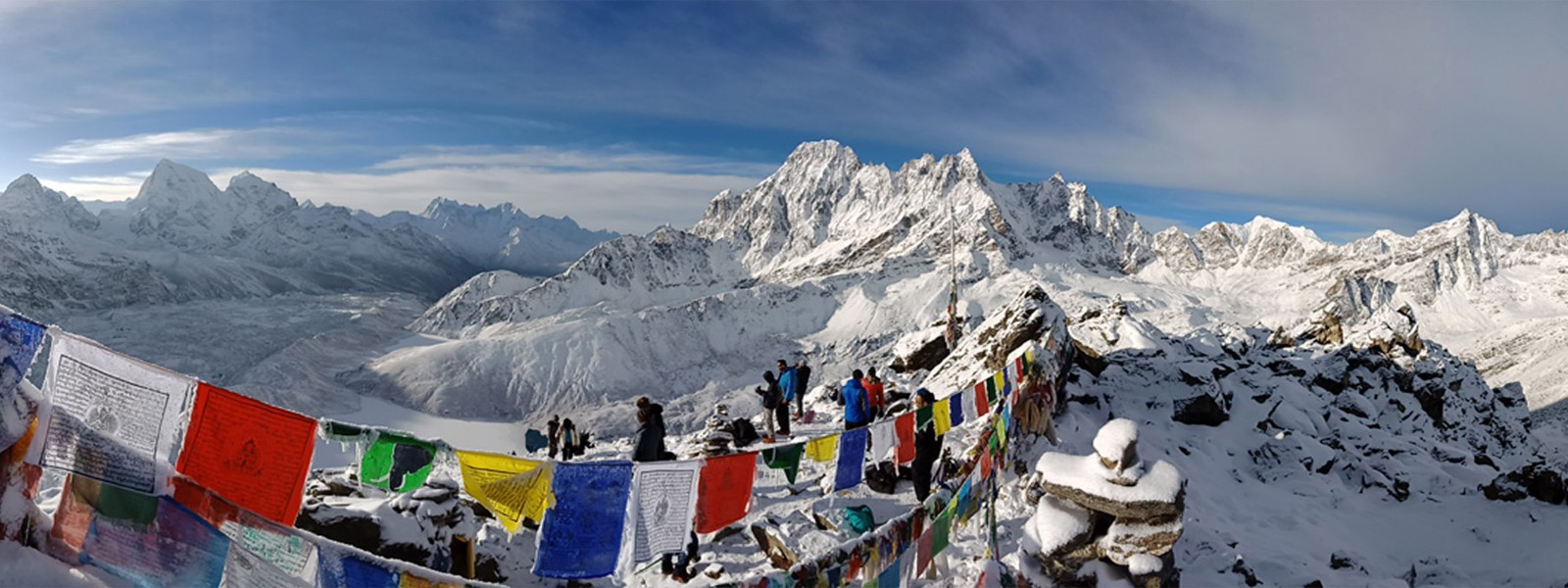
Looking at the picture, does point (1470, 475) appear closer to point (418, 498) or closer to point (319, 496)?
point (418, 498)

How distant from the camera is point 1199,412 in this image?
735 inches

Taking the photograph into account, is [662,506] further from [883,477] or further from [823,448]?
[883,477]

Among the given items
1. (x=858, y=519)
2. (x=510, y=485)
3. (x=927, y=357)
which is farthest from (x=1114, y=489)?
(x=927, y=357)

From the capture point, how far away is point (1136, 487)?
8.95 m

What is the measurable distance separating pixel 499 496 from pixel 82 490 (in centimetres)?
367

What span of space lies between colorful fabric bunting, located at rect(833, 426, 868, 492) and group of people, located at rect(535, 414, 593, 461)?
768cm

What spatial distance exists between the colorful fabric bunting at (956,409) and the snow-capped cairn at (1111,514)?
13.4 feet

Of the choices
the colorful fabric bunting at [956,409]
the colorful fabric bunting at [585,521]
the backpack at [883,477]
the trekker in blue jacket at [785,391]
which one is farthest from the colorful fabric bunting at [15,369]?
the trekker in blue jacket at [785,391]

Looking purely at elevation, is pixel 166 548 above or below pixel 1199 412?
below

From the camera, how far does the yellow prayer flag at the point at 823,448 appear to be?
10.7 metres

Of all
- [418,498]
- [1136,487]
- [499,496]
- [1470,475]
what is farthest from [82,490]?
[1470,475]

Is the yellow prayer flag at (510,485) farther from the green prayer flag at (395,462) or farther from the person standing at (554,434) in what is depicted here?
the person standing at (554,434)

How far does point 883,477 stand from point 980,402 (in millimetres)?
2904

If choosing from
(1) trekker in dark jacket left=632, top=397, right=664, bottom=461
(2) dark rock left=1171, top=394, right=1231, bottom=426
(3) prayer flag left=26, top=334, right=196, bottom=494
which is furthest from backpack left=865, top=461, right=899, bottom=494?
(3) prayer flag left=26, top=334, right=196, bottom=494
